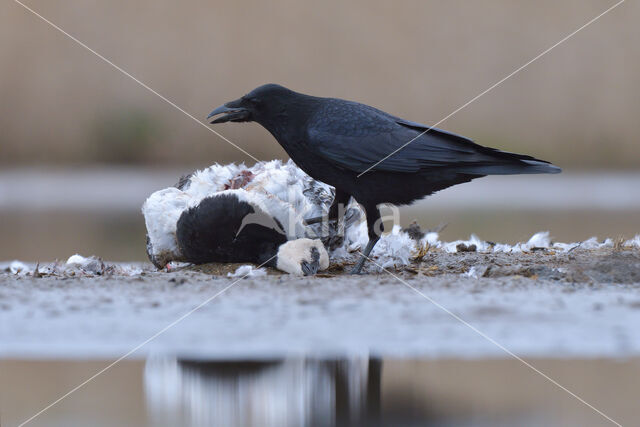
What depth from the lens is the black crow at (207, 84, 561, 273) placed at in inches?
227

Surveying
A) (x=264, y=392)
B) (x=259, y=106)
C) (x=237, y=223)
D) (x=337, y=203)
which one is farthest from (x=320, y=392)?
(x=259, y=106)

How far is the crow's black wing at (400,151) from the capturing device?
5.74m

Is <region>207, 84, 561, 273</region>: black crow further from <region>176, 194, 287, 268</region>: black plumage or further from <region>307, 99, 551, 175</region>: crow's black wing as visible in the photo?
<region>176, 194, 287, 268</region>: black plumage

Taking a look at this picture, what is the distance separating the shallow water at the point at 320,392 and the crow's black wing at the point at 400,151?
8.76 ft

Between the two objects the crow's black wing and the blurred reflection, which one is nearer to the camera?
the blurred reflection

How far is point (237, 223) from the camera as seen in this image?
5547 mm

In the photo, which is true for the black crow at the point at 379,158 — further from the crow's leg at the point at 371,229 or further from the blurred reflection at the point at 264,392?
the blurred reflection at the point at 264,392

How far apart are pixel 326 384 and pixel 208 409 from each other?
0.44 meters

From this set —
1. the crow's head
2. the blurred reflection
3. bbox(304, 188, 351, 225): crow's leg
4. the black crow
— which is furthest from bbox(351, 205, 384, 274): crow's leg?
the blurred reflection

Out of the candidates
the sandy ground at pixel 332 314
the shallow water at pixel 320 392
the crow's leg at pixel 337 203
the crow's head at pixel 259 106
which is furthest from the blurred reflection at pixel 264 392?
the crow's head at pixel 259 106

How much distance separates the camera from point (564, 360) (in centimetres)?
316

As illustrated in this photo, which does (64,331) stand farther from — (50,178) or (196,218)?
(50,178)

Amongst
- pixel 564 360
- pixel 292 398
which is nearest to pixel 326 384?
pixel 292 398

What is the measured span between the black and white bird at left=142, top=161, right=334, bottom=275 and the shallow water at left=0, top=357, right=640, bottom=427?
2319mm
